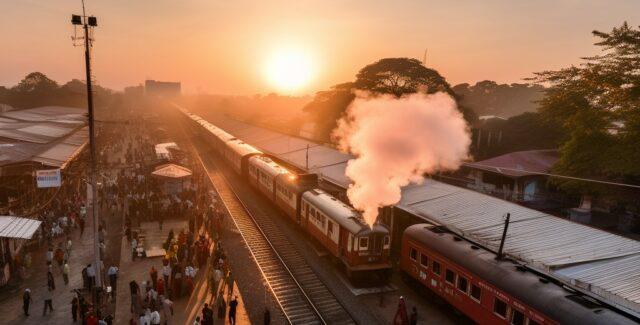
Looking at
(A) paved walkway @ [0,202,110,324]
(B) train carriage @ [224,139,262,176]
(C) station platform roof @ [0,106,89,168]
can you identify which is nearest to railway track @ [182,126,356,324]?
(B) train carriage @ [224,139,262,176]

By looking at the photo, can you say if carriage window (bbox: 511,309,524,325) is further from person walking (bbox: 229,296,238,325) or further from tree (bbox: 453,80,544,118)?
tree (bbox: 453,80,544,118)

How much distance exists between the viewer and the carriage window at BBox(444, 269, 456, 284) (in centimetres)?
1543

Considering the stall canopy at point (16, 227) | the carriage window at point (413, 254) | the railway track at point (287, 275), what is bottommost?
the railway track at point (287, 275)

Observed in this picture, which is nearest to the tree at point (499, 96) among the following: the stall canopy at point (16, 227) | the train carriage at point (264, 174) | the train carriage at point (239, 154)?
the train carriage at point (239, 154)

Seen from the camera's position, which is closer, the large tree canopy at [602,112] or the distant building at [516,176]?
the large tree canopy at [602,112]

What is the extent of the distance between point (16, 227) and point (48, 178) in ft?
8.09

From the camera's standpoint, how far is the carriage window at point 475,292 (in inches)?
556

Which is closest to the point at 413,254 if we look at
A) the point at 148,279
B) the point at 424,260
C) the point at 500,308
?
the point at 424,260

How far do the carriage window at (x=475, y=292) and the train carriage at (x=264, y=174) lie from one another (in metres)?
15.3

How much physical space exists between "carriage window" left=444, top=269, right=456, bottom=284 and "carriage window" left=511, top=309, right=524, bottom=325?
2.98 m

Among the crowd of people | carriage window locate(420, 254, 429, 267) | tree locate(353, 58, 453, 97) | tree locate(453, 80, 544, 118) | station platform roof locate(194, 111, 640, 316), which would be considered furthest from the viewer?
tree locate(453, 80, 544, 118)

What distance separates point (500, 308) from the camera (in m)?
13.1

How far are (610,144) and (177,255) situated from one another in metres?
28.6

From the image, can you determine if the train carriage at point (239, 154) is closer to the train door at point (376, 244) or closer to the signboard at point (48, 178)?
the signboard at point (48, 178)
